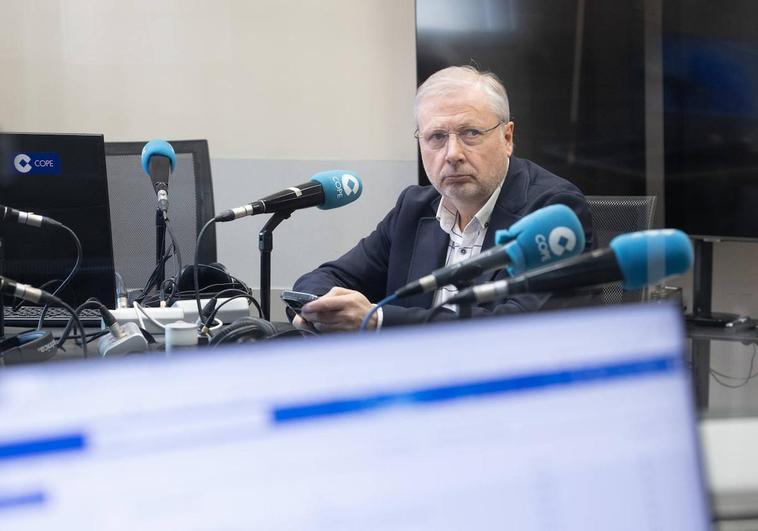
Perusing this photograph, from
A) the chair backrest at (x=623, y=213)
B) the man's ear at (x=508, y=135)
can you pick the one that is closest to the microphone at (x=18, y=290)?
the man's ear at (x=508, y=135)

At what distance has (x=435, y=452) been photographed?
18.3 inches

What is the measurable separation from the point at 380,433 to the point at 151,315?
1.27 m

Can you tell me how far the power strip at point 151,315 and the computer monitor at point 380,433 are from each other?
1229 mm

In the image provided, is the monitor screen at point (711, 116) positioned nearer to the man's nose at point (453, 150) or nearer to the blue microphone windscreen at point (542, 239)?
the man's nose at point (453, 150)

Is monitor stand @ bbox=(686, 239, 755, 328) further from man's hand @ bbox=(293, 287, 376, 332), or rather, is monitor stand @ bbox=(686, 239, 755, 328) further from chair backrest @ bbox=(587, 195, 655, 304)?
man's hand @ bbox=(293, 287, 376, 332)

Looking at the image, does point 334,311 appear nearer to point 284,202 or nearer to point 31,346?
point 284,202

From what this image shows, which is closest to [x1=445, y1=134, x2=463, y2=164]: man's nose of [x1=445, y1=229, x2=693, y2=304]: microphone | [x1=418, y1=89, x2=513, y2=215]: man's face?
[x1=418, y1=89, x2=513, y2=215]: man's face

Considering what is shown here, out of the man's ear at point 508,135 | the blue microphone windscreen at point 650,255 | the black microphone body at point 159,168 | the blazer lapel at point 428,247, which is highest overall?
the man's ear at point 508,135

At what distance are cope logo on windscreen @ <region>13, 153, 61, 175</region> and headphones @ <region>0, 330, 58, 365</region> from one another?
0.38 metres

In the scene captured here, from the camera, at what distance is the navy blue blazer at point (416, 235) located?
1.83 metres

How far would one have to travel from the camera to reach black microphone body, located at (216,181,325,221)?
151cm

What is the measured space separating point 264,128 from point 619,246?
315 centimetres

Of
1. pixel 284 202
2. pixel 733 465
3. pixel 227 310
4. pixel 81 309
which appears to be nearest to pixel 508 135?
pixel 284 202

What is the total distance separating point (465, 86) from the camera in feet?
6.36
